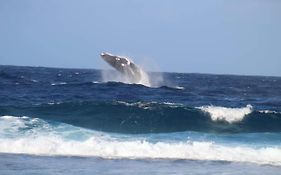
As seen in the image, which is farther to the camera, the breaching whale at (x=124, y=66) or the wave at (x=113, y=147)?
the breaching whale at (x=124, y=66)

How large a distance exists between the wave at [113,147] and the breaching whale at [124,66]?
25.3 meters

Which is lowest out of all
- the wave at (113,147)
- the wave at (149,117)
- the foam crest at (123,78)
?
the wave at (113,147)

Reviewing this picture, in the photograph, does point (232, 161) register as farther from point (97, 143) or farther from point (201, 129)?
point (201, 129)

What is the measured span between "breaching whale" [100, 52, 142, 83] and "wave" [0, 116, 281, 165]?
82.9 ft

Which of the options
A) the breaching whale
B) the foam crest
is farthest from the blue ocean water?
the foam crest

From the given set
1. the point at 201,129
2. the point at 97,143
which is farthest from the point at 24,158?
the point at 201,129

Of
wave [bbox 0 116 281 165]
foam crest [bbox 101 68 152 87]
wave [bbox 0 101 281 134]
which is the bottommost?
wave [bbox 0 116 281 165]

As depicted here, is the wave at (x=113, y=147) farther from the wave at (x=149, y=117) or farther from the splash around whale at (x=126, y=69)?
the splash around whale at (x=126, y=69)

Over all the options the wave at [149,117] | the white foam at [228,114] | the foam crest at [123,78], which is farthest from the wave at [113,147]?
the foam crest at [123,78]

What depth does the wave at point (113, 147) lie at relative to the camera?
1956cm

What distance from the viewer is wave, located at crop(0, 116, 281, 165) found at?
19562mm

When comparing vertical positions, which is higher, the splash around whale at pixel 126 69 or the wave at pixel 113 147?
the splash around whale at pixel 126 69

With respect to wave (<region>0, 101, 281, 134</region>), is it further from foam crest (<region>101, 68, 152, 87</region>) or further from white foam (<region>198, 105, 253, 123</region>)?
foam crest (<region>101, 68, 152, 87</region>)

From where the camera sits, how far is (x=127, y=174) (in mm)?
15445
